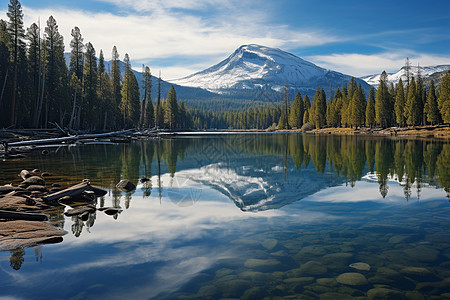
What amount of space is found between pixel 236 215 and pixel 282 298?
476 cm

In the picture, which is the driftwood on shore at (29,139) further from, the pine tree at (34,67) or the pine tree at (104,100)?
the pine tree at (104,100)

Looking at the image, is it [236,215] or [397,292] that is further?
[236,215]

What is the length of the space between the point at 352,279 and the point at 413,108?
3343 inches

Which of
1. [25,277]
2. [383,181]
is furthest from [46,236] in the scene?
[383,181]

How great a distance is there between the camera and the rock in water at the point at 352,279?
516 cm

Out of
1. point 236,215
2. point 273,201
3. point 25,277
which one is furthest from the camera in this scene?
point 273,201

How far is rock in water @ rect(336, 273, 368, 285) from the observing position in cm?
516

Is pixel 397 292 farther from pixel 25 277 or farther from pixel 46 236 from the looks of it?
pixel 46 236

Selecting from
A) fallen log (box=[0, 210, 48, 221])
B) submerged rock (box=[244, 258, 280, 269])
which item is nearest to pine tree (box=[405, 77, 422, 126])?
submerged rock (box=[244, 258, 280, 269])

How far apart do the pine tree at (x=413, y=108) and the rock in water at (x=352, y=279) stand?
3326 inches

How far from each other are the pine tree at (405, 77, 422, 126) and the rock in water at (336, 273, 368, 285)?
84.5 meters

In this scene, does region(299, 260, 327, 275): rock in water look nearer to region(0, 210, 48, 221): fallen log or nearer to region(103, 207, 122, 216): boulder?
region(103, 207, 122, 216): boulder

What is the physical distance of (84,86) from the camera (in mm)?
A: 59562

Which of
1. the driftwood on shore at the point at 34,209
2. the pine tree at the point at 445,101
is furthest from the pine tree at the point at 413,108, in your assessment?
the driftwood on shore at the point at 34,209
